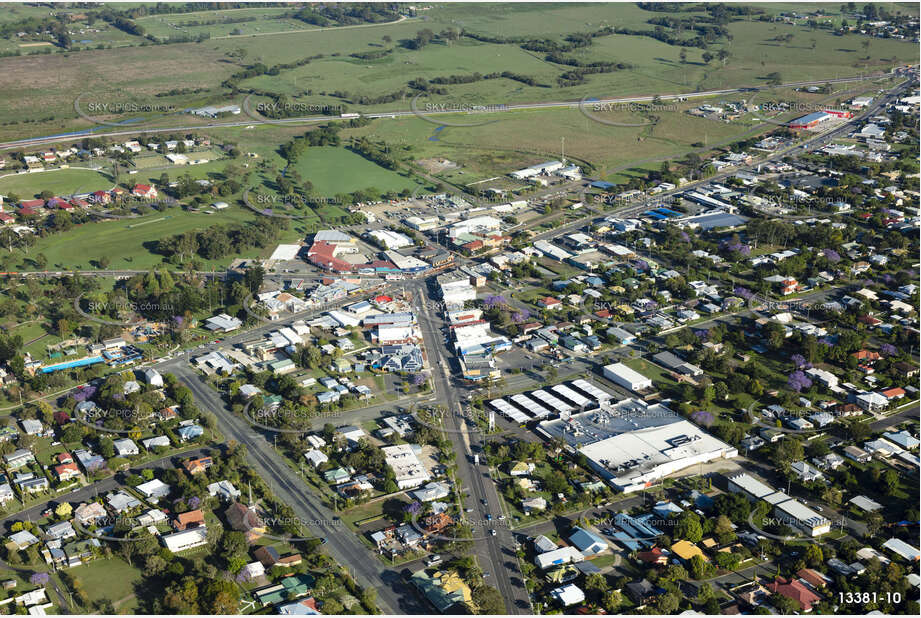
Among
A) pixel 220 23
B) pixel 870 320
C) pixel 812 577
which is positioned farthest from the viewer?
pixel 220 23

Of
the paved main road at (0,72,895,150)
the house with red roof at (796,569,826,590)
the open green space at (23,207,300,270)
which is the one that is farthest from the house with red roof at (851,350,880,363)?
the paved main road at (0,72,895,150)

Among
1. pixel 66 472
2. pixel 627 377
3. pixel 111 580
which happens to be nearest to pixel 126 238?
pixel 66 472

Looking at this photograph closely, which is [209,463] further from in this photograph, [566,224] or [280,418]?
[566,224]

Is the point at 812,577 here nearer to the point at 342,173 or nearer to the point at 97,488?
the point at 97,488

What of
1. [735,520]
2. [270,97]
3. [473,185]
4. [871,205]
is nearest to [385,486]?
[735,520]

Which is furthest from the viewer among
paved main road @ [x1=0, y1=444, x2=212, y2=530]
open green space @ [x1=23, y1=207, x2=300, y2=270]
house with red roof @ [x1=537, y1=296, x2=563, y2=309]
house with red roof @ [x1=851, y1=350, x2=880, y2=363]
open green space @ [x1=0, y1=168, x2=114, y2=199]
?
open green space @ [x1=0, y1=168, x2=114, y2=199]

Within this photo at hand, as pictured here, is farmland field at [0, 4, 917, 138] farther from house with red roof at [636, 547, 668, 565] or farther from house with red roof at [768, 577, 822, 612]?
house with red roof at [768, 577, 822, 612]
